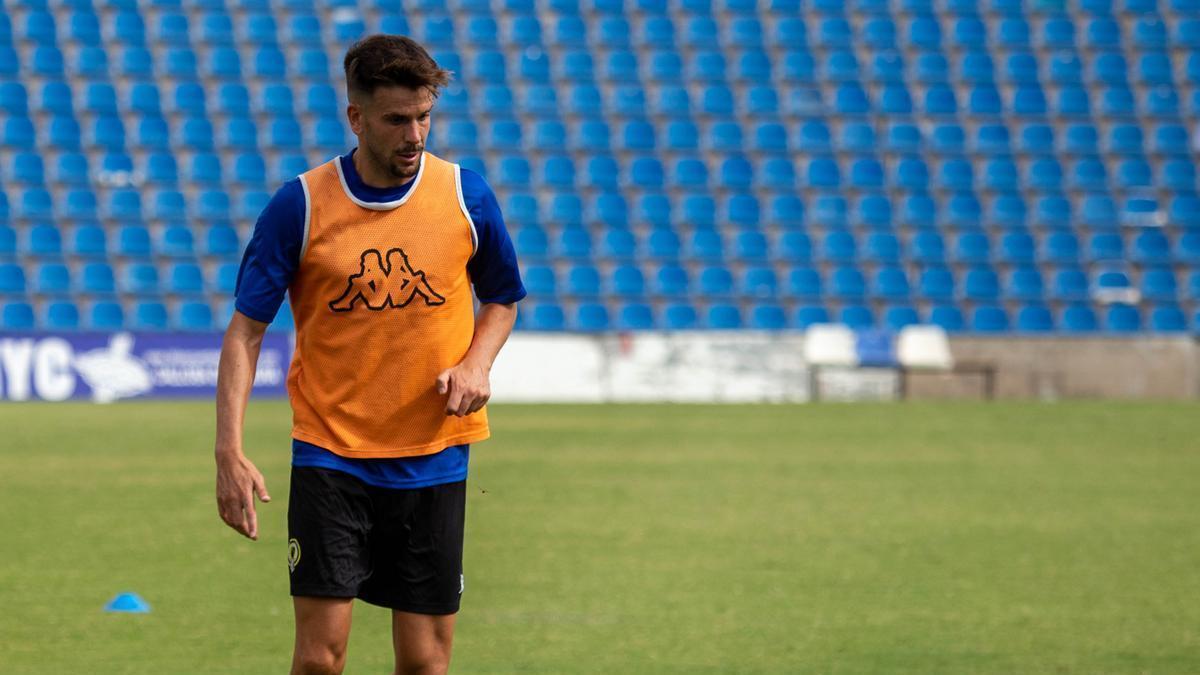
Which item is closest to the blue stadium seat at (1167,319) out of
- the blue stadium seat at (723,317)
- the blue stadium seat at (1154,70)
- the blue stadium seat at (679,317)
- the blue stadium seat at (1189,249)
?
the blue stadium seat at (1189,249)

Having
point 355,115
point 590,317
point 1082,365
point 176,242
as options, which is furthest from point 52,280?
point 355,115

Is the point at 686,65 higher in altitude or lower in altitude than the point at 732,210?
higher

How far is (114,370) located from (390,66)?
19748 millimetres

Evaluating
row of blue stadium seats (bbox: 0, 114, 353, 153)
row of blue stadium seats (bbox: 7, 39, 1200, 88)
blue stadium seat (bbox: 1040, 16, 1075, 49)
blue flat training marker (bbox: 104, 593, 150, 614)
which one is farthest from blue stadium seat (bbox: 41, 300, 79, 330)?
blue flat training marker (bbox: 104, 593, 150, 614)

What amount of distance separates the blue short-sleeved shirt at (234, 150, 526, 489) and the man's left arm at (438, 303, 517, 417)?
0.05 m

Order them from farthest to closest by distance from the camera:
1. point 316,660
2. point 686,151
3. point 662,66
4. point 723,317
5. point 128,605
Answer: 1. point 662,66
2. point 686,151
3. point 723,317
4. point 128,605
5. point 316,660

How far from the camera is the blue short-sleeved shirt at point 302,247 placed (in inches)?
164

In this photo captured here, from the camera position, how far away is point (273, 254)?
4160 millimetres

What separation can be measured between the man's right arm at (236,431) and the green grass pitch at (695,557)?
86.0 inches

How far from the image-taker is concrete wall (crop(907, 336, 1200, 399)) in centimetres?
2414

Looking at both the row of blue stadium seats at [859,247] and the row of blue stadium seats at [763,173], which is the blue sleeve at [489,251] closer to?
the row of blue stadium seats at [859,247]

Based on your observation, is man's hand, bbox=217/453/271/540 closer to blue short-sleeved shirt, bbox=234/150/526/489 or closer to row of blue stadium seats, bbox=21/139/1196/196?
blue short-sleeved shirt, bbox=234/150/526/489

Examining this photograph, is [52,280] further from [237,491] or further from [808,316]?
[237,491]

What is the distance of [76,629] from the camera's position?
6914 millimetres
